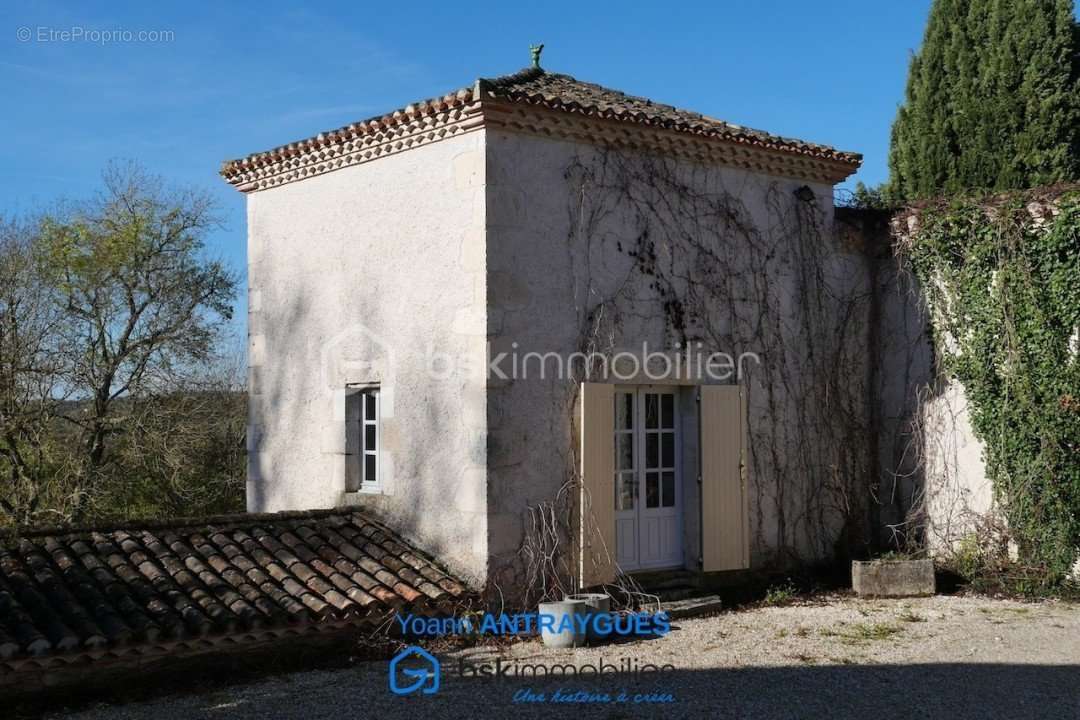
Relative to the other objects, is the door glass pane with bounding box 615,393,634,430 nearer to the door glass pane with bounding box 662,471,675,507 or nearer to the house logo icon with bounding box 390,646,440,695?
the door glass pane with bounding box 662,471,675,507

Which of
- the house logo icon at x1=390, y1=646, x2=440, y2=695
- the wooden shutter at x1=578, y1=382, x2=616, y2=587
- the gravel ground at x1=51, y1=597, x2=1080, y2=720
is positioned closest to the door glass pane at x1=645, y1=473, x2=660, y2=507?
the wooden shutter at x1=578, y1=382, x2=616, y2=587

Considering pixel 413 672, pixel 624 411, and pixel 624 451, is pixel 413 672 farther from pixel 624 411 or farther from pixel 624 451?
pixel 624 411

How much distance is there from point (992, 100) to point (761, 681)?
1029 cm

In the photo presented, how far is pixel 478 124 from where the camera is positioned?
8.50 m

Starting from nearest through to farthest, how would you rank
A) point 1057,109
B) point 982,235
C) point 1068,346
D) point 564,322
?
point 564,322 → point 1068,346 → point 982,235 → point 1057,109

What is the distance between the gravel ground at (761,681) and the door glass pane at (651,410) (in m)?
1.80

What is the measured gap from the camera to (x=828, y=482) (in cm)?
1080

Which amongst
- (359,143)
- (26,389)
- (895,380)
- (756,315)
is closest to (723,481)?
(756,315)

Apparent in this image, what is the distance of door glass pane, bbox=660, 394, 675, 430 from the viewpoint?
977 cm

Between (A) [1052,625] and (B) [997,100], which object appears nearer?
(A) [1052,625]

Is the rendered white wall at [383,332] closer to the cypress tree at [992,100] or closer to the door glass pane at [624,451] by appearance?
the door glass pane at [624,451]

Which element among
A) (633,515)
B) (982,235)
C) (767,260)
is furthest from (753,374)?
(982,235)

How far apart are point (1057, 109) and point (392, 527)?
10.4 meters

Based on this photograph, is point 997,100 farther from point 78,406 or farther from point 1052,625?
point 78,406
